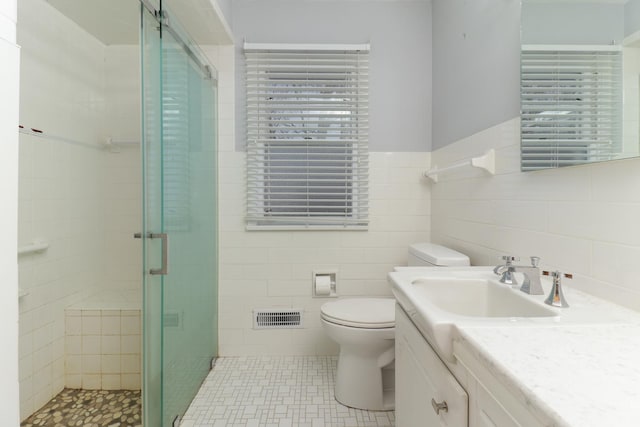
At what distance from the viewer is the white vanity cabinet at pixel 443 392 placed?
1.96ft

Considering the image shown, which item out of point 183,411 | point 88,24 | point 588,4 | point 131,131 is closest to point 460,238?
point 588,4

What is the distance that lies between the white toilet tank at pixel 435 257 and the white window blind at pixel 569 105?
1.86ft

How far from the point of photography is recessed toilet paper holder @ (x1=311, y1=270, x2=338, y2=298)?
2305 mm

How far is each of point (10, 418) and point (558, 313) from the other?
124 cm

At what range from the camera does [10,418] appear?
2.15ft

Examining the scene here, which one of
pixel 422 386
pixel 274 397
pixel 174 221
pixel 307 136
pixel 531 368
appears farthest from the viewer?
pixel 307 136

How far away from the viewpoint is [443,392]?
2.79 feet

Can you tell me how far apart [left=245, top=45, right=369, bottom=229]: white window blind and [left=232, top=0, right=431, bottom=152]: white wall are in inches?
3.6

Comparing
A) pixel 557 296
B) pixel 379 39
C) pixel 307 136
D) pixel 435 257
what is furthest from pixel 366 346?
pixel 379 39

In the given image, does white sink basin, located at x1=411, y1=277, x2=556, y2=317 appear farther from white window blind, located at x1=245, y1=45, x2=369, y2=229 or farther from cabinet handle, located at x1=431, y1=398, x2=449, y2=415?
white window blind, located at x1=245, y1=45, x2=369, y2=229

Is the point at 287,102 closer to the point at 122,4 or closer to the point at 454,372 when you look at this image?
the point at 122,4

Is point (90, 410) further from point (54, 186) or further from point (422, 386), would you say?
point (422, 386)

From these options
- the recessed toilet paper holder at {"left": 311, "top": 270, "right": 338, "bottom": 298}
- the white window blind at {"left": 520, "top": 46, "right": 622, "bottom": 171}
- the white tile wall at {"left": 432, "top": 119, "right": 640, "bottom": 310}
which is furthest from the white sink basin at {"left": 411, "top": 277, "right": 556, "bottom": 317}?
the recessed toilet paper holder at {"left": 311, "top": 270, "right": 338, "bottom": 298}

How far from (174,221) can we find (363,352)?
1.18 m
